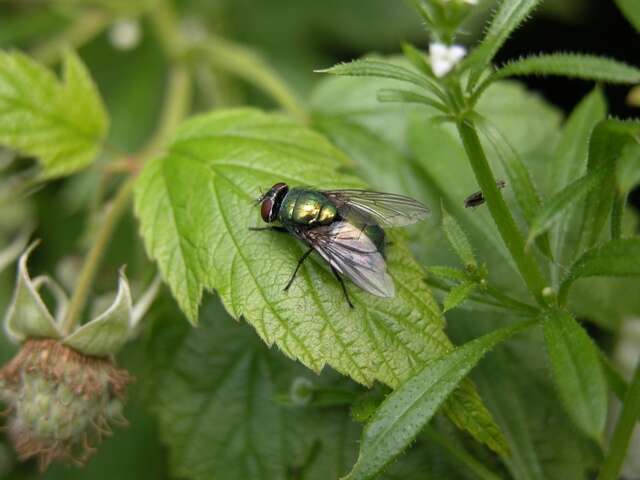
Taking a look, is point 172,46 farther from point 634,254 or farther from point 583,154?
point 634,254

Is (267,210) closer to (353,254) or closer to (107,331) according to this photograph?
(353,254)

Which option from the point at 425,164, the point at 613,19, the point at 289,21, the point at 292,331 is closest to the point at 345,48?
the point at 289,21

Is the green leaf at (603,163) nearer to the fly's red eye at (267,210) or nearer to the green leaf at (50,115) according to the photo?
the fly's red eye at (267,210)

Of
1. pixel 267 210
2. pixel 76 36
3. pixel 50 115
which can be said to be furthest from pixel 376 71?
pixel 76 36

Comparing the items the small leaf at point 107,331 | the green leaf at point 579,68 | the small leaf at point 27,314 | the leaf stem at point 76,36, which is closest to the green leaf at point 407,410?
the green leaf at point 579,68

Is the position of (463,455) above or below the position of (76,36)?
below

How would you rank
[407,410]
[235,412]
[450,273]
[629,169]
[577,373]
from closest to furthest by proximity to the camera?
[629,169]
[577,373]
[407,410]
[450,273]
[235,412]
